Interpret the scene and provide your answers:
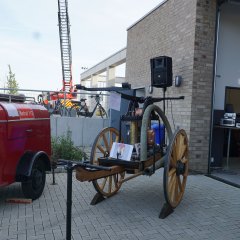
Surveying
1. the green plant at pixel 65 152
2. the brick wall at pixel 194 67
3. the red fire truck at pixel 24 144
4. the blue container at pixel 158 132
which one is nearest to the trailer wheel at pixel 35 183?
the red fire truck at pixel 24 144

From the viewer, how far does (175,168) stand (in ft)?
15.5

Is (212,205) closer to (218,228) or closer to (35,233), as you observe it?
(218,228)

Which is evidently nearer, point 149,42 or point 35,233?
point 35,233

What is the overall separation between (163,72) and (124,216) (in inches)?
135

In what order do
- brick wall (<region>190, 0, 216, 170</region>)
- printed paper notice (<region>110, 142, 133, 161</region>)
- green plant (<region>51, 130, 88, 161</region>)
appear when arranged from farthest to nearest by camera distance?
green plant (<region>51, 130, 88, 161</region>)
brick wall (<region>190, 0, 216, 170</region>)
printed paper notice (<region>110, 142, 133, 161</region>)

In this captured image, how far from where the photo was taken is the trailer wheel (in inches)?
188

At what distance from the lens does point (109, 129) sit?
5.39 metres

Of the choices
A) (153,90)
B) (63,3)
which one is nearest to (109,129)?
(153,90)

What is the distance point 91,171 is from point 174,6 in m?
5.51

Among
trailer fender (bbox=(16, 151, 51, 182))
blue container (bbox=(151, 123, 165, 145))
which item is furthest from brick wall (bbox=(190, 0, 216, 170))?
trailer fender (bbox=(16, 151, 51, 182))

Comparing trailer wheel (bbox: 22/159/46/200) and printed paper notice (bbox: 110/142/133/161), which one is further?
trailer wheel (bbox: 22/159/46/200)

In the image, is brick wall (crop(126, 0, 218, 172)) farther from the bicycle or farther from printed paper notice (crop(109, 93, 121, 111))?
the bicycle

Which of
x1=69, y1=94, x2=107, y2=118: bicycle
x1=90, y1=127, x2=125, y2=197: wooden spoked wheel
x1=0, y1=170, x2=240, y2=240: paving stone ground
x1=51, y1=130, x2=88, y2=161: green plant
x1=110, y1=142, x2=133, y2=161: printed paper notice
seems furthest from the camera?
x1=69, y1=94, x2=107, y2=118: bicycle

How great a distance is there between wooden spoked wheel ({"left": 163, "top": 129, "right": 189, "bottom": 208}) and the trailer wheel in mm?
1969
